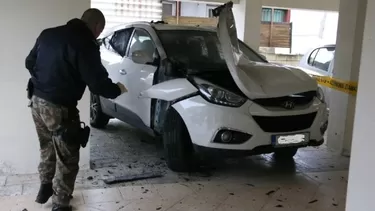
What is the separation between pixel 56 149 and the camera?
351 cm

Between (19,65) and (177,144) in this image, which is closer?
(19,65)

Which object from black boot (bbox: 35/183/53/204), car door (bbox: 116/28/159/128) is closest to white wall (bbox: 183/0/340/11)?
car door (bbox: 116/28/159/128)

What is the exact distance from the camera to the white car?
4.27m

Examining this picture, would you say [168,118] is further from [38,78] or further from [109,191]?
[38,78]

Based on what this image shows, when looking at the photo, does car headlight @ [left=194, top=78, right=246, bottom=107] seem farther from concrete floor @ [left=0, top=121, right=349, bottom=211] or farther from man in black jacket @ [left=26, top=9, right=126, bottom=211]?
man in black jacket @ [left=26, top=9, right=126, bottom=211]

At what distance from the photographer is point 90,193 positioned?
4.14m

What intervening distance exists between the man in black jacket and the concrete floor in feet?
1.71

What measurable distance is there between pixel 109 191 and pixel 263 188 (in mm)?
1632

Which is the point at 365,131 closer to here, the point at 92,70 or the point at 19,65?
the point at 92,70

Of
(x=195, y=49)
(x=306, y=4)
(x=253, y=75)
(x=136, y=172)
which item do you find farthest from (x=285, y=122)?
(x=306, y=4)

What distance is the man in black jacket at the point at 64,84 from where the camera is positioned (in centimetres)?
337

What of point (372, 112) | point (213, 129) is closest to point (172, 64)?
point (213, 129)

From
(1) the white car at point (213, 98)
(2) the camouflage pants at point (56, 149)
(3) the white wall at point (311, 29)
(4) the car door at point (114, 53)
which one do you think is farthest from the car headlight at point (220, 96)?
(3) the white wall at point (311, 29)

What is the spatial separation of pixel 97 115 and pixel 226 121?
305 cm
